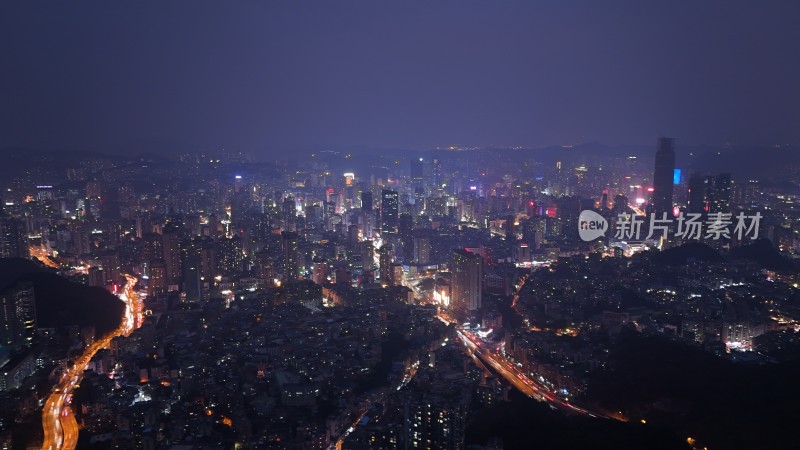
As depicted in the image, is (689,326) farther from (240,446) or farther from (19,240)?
(19,240)

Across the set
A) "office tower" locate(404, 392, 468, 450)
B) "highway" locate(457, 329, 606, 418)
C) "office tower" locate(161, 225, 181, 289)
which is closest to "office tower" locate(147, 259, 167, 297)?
"office tower" locate(161, 225, 181, 289)

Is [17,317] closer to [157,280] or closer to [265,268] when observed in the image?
[157,280]

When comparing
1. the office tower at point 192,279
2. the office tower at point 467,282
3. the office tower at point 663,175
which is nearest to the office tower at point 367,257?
the office tower at point 467,282

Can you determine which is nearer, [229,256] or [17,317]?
[17,317]

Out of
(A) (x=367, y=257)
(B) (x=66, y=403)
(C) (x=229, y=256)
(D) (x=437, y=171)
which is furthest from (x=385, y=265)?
(D) (x=437, y=171)

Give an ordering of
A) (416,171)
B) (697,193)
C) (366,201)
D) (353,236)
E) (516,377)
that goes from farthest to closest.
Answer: (416,171)
(366,201)
(353,236)
(697,193)
(516,377)

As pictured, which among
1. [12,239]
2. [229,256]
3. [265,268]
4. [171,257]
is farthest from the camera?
[229,256]

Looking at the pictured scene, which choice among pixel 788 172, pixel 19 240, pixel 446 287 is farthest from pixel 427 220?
pixel 19 240

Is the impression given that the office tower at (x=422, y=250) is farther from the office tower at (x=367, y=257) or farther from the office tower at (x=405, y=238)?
the office tower at (x=367, y=257)
